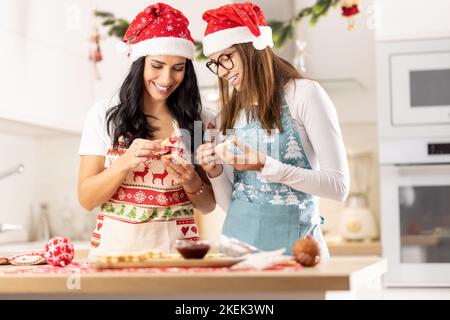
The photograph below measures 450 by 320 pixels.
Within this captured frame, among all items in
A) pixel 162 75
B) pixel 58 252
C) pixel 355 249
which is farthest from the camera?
pixel 355 249

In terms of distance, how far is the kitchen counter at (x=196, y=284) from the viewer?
1.26m

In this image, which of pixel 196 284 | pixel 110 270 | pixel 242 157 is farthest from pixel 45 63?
pixel 196 284

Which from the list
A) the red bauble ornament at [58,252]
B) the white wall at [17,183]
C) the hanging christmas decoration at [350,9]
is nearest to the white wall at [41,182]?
the white wall at [17,183]

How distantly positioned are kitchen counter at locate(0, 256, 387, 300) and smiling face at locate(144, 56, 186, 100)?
2.31 feet

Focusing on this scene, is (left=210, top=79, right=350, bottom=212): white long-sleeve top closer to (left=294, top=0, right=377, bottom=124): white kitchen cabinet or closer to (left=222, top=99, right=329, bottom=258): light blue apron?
(left=222, top=99, right=329, bottom=258): light blue apron

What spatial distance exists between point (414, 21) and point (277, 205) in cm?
150

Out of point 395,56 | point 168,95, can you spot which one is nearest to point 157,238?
point 168,95

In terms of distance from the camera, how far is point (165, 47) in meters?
2.03

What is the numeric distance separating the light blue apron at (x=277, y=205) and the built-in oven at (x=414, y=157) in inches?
48.9

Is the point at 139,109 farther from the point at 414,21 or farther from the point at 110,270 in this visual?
the point at 414,21

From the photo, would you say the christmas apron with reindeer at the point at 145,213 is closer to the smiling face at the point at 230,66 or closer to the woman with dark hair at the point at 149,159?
the woman with dark hair at the point at 149,159

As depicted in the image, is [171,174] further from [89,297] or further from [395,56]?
[395,56]

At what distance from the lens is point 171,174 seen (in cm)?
193
